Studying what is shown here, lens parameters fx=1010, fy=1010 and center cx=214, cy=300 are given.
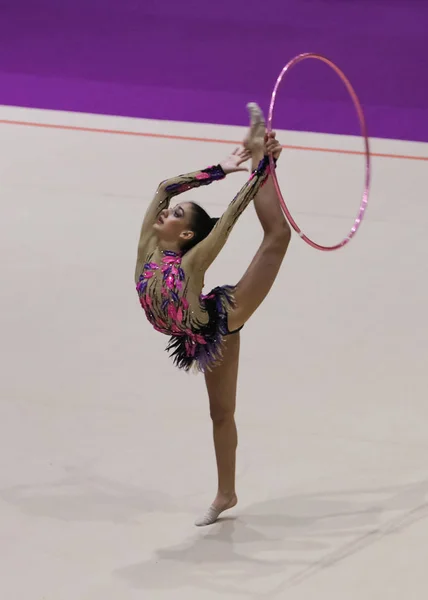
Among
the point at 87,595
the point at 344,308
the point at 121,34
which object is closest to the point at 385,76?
the point at 121,34

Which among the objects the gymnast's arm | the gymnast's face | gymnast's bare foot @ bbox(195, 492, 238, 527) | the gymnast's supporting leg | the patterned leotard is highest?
the gymnast's arm

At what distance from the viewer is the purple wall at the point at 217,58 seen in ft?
21.8

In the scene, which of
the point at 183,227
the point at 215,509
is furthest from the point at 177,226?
the point at 215,509

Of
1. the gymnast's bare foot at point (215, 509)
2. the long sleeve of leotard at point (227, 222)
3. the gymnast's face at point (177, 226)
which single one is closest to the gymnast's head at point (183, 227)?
the gymnast's face at point (177, 226)

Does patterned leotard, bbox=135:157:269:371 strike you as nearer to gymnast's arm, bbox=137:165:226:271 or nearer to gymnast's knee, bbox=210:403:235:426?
gymnast's arm, bbox=137:165:226:271

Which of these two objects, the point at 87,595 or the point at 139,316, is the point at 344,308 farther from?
the point at 87,595

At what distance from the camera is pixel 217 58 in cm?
732

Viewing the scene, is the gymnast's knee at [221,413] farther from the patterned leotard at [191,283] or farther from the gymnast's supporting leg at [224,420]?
the patterned leotard at [191,283]

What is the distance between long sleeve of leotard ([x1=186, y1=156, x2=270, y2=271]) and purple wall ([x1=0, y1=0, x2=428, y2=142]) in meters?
3.51

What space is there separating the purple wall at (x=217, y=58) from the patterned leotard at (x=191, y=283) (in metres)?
3.44

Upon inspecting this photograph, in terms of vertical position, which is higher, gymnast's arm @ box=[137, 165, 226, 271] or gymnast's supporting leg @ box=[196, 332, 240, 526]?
gymnast's arm @ box=[137, 165, 226, 271]

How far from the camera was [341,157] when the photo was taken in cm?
597

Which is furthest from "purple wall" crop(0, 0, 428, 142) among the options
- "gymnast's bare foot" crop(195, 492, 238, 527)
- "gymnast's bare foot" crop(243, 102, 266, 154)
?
"gymnast's bare foot" crop(195, 492, 238, 527)

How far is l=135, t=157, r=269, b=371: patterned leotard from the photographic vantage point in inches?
115
